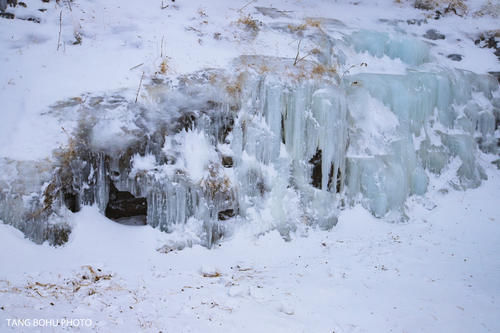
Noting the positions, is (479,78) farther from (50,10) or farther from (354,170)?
(50,10)

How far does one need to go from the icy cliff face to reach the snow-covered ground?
31cm

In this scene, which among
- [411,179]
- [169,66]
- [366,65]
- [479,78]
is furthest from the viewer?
[479,78]

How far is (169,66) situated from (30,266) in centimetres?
438

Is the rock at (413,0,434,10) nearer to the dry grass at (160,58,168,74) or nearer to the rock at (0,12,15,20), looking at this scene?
the dry grass at (160,58,168,74)

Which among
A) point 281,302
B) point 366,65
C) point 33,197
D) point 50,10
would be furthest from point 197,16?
point 281,302

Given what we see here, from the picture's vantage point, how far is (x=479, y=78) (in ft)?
34.6

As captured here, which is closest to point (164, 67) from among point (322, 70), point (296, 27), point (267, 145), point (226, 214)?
point (267, 145)

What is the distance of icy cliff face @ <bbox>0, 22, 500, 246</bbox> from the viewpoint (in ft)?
21.4

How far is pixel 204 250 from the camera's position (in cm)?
683

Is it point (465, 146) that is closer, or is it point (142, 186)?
point (142, 186)

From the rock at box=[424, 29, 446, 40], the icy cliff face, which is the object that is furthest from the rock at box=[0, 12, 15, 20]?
the rock at box=[424, 29, 446, 40]

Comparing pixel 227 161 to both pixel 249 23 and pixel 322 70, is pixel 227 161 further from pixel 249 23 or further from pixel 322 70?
pixel 249 23

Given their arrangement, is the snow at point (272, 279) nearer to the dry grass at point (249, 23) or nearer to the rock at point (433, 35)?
the dry grass at point (249, 23)

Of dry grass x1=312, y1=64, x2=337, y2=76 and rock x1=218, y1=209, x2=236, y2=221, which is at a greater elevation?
dry grass x1=312, y1=64, x2=337, y2=76
